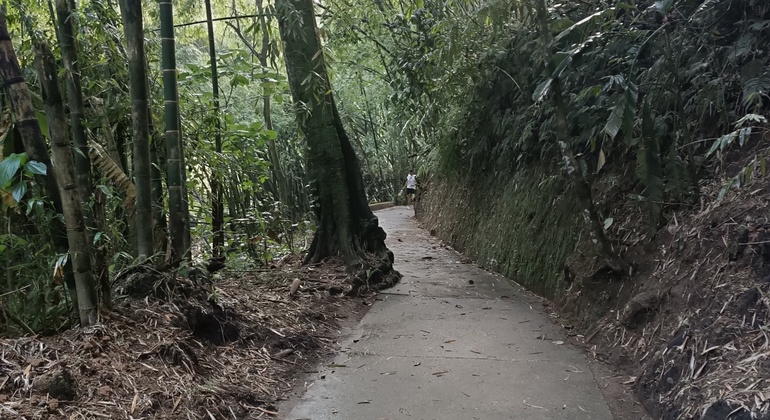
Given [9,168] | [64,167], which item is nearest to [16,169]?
[9,168]

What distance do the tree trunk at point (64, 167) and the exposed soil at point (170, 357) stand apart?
408mm

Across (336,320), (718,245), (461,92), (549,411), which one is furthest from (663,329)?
(461,92)

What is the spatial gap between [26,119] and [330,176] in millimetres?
4363

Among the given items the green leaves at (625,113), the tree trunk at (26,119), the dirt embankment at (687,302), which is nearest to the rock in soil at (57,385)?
the tree trunk at (26,119)

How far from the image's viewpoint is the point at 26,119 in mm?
2705

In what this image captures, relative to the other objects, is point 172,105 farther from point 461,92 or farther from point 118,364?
point 461,92

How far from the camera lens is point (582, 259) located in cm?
510

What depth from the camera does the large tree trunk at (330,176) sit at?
6.51 metres

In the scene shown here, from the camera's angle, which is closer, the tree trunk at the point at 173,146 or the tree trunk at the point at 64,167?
the tree trunk at the point at 64,167

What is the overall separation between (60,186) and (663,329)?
3.73 meters

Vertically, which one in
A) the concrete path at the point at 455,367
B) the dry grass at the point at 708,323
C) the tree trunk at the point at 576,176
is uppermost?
the tree trunk at the point at 576,176

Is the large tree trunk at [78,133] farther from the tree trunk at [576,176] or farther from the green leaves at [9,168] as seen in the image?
the tree trunk at [576,176]

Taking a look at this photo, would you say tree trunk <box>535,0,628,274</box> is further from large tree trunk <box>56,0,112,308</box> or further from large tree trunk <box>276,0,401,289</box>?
large tree trunk <box>56,0,112,308</box>

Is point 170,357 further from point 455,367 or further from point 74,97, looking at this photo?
point 455,367
